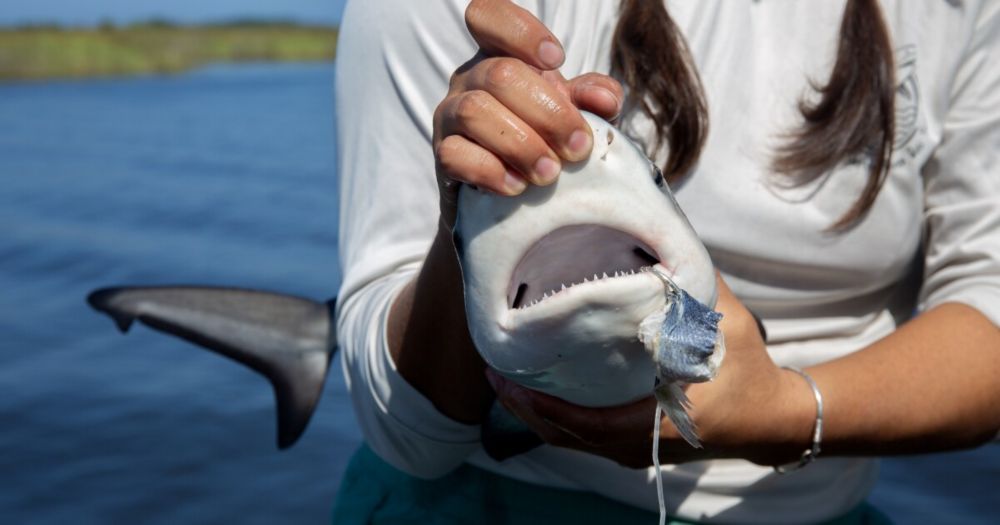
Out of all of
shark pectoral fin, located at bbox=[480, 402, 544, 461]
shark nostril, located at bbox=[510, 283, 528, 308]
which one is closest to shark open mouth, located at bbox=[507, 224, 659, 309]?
shark nostril, located at bbox=[510, 283, 528, 308]

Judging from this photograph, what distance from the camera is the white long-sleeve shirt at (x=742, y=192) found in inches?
60.6

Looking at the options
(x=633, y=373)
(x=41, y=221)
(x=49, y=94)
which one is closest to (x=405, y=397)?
(x=633, y=373)

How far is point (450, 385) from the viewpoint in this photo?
57.2 inches

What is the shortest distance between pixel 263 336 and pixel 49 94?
963 centimetres

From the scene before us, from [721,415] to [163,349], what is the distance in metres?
2.88

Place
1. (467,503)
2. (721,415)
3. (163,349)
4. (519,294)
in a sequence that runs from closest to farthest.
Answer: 1. (519,294)
2. (721,415)
3. (467,503)
4. (163,349)

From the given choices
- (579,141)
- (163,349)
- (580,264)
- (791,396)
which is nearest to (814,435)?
(791,396)

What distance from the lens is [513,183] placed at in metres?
1.01

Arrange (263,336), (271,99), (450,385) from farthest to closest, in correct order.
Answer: (271,99) < (263,336) < (450,385)

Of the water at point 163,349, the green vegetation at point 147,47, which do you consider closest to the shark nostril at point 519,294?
the water at point 163,349

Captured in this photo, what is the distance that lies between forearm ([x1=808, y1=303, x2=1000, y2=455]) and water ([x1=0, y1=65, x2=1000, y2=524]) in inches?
55.3

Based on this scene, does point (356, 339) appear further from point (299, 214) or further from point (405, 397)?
point (299, 214)

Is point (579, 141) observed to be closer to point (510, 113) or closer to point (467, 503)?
point (510, 113)

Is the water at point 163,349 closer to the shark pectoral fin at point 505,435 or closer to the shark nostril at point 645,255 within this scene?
the shark pectoral fin at point 505,435
